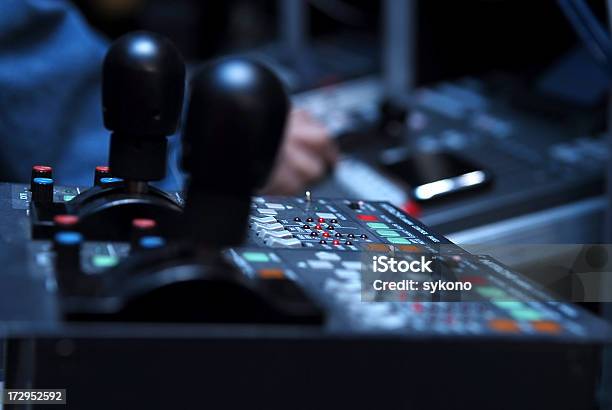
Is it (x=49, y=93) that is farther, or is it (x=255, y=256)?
(x=49, y=93)

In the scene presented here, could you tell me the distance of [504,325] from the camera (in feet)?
1.68

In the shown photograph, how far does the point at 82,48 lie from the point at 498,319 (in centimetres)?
86

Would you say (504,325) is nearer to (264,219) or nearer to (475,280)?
(475,280)

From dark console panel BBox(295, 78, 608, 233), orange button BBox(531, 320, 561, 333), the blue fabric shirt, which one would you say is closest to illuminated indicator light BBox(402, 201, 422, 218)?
dark console panel BBox(295, 78, 608, 233)

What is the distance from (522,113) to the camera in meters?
1.68

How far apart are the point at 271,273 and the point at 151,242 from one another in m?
0.07

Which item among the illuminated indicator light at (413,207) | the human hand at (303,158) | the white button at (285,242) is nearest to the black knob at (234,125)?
the white button at (285,242)

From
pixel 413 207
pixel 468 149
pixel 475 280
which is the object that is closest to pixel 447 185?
pixel 413 207

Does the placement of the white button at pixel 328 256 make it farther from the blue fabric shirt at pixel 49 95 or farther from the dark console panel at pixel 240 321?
the blue fabric shirt at pixel 49 95

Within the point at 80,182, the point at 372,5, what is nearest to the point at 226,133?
→ the point at 80,182

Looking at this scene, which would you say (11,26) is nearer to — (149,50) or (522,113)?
(149,50)

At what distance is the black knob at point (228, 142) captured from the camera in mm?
500

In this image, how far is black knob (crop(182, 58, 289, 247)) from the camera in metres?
0.50

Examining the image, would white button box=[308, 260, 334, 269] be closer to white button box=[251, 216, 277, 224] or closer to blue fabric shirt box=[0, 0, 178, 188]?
white button box=[251, 216, 277, 224]
